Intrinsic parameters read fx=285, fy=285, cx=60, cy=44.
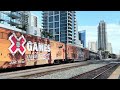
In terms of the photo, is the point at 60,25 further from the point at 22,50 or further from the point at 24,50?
the point at 22,50

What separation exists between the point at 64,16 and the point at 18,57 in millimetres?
129870

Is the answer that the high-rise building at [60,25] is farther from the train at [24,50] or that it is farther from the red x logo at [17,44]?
the red x logo at [17,44]

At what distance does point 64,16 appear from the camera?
156875 millimetres

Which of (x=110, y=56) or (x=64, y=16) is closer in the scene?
(x=64, y=16)

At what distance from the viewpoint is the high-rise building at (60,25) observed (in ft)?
473

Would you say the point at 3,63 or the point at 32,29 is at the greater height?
the point at 32,29

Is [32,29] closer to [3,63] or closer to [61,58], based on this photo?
[61,58]

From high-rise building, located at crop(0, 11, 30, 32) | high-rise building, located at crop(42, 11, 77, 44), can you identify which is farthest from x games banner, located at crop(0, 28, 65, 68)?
high-rise building, located at crop(42, 11, 77, 44)

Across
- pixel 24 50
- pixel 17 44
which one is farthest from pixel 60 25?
pixel 17 44

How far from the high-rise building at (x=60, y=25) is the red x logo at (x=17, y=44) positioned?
11103 cm

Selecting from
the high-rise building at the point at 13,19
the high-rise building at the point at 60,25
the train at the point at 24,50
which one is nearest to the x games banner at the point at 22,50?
the train at the point at 24,50

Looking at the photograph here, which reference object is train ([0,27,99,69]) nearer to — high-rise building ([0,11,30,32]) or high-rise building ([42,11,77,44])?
high-rise building ([0,11,30,32])

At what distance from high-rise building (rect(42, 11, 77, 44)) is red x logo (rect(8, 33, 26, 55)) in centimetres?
11103
